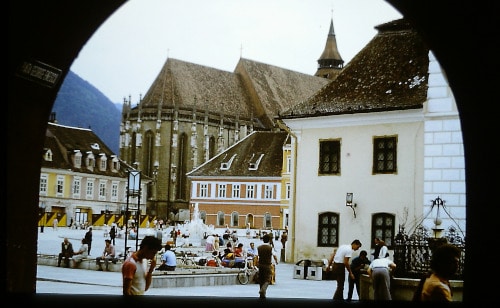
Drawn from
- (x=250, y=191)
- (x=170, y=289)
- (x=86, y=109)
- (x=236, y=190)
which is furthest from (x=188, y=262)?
(x=86, y=109)

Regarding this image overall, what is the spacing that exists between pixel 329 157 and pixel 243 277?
822 cm

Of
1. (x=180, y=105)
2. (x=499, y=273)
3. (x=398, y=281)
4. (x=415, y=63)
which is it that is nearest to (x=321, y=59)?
(x=180, y=105)

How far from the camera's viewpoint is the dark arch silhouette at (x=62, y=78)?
569 cm

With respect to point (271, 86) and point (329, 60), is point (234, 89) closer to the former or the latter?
point (271, 86)

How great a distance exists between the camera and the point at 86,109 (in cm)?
11438

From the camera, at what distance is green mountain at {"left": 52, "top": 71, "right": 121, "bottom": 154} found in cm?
10938

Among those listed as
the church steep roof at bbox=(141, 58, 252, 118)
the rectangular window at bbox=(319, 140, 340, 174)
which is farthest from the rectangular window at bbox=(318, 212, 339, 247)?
the church steep roof at bbox=(141, 58, 252, 118)

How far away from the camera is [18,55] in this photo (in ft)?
19.4

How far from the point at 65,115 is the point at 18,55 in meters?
106

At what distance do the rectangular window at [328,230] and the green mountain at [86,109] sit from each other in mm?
74384

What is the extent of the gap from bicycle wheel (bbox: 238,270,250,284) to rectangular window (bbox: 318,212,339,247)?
685cm

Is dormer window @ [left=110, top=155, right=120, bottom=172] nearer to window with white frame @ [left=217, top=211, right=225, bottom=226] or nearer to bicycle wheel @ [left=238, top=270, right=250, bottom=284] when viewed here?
window with white frame @ [left=217, top=211, right=225, bottom=226]

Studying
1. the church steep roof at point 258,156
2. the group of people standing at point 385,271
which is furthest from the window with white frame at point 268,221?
the group of people standing at point 385,271

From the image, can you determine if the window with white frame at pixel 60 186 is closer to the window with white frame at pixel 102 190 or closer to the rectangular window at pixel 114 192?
the window with white frame at pixel 102 190
